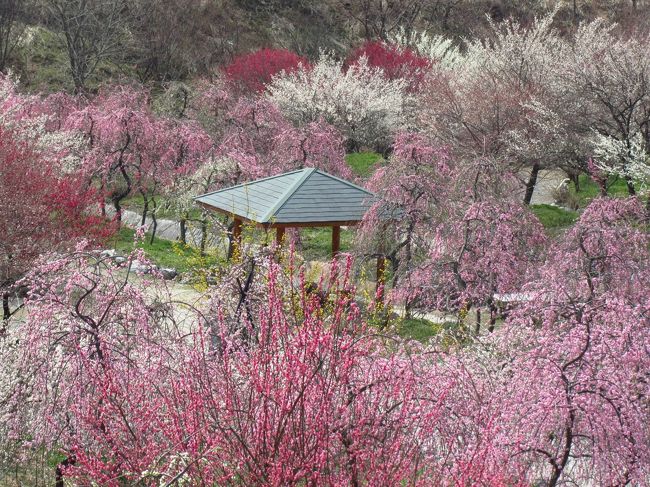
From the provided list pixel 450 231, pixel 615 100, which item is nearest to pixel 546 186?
pixel 615 100

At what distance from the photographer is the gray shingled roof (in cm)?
1325

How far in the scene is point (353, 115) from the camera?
88.5 feet

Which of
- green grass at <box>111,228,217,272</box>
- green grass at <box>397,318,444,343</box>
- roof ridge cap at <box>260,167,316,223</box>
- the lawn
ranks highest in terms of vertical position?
roof ridge cap at <box>260,167,316,223</box>

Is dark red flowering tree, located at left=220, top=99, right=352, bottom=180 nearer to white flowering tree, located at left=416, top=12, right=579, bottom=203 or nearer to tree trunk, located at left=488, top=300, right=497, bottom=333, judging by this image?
white flowering tree, located at left=416, top=12, right=579, bottom=203

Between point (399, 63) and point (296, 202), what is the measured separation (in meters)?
20.1

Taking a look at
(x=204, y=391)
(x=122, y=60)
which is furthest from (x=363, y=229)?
(x=122, y=60)

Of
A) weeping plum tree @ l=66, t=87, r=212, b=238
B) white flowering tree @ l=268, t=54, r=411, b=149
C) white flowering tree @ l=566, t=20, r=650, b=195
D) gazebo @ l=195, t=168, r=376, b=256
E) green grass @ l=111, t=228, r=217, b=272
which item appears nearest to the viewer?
gazebo @ l=195, t=168, r=376, b=256

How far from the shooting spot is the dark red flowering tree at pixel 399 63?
3114 centimetres

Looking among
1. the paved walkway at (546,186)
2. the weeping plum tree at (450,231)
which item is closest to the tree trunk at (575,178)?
the paved walkway at (546,186)

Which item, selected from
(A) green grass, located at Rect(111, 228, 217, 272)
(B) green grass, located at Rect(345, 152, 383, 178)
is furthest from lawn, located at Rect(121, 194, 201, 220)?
(B) green grass, located at Rect(345, 152, 383, 178)

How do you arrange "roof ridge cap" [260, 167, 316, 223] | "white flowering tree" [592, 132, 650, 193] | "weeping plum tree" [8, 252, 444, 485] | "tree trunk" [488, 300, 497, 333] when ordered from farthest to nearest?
"white flowering tree" [592, 132, 650, 193] → "roof ridge cap" [260, 167, 316, 223] → "tree trunk" [488, 300, 497, 333] → "weeping plum tree" [8, 252, 444, 485]

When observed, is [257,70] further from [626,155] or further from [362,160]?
[626,155]

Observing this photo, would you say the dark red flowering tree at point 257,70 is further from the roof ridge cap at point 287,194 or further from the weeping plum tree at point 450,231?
the roof ridge cap at point 287,194

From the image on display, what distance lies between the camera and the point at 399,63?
3200 cm
